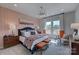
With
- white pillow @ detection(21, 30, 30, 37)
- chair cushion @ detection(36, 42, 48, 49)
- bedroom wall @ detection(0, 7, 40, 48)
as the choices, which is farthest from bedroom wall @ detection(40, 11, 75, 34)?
bedroom wall @ detection(0, 7, 40, 48)

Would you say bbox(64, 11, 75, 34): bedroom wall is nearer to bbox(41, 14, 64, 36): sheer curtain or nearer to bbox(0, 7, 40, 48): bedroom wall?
bbox(41, 14, 64, 36): sheer curtain

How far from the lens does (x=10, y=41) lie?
215 centimetres

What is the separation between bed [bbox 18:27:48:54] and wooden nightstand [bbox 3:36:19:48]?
0.09 metres

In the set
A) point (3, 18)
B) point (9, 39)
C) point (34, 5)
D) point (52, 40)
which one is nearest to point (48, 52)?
point (52, 40)

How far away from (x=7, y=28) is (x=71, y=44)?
1.28 metres

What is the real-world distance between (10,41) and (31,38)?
424 millimetres

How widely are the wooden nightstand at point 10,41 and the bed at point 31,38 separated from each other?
87 millimetres

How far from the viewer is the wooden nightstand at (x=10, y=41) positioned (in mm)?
2111

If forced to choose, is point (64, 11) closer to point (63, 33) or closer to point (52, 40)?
point (63, 33)

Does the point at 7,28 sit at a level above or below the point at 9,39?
above

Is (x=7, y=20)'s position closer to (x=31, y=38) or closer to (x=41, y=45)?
(x=31, y=38)

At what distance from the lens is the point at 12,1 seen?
2129 millimetres

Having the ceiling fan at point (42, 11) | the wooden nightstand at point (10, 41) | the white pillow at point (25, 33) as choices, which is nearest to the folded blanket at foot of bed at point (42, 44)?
the white pillow at point (25, 33)
